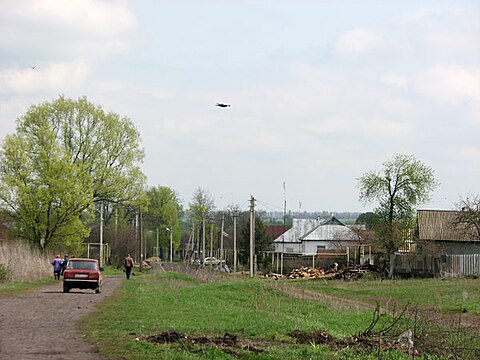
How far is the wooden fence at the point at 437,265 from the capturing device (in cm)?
5569

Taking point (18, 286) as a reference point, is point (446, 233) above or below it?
above

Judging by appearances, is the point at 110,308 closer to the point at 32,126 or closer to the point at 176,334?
the point at 176,334

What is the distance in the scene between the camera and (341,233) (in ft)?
287

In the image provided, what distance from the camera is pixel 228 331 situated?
56.7 feet

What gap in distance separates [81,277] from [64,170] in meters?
23.5

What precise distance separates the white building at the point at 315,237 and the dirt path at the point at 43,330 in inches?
2160

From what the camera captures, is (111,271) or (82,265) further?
(111,271)

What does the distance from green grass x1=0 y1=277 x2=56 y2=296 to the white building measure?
40091mm

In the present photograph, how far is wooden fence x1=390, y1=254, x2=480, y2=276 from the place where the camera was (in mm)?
55688

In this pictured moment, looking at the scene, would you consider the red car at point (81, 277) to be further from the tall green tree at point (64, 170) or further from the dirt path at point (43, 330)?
the tall green tree at point (64, 170)

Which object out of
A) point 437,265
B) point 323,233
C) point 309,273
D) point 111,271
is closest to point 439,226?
point 437,265

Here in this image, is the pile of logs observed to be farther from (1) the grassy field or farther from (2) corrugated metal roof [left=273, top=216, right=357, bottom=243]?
(1) the grassy field

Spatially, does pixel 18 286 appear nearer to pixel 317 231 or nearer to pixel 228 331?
pixel 228 331

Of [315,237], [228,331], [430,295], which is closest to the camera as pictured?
[228,331]
